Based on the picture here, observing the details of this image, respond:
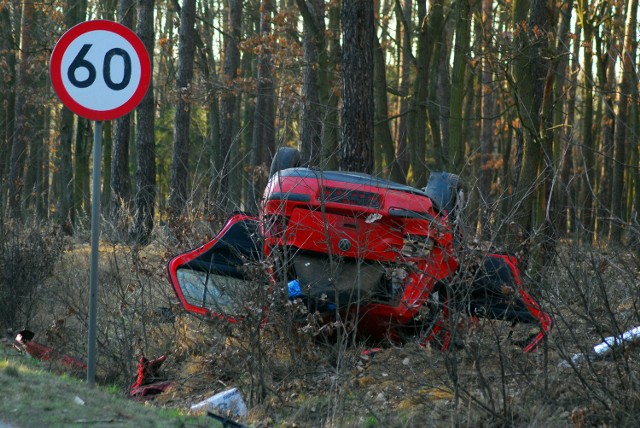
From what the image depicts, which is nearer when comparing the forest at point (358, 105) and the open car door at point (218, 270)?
the open car door at point (218, 270)

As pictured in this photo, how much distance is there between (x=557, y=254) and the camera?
7.05 meters

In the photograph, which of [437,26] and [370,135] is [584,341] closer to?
[370,135]

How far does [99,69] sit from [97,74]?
43mm

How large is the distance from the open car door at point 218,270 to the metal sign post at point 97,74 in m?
1.27

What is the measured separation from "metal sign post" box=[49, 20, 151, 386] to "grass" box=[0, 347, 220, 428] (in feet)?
1.47

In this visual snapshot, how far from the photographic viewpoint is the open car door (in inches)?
359

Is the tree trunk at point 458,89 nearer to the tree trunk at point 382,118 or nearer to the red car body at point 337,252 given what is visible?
the tree trunk at point 382,118

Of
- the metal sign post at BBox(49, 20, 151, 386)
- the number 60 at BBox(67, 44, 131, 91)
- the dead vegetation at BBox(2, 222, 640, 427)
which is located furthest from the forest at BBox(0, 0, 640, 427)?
the number 60 at BBox(67, 44, 131, 91)

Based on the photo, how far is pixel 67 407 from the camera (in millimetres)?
7062

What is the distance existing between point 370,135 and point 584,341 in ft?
25.3

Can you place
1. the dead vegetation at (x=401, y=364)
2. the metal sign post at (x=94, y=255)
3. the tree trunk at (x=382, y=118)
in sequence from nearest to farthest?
the dead vegetation at (x=401, y=364) → the metal sign post at (x=94, y=255) → the tree trunk at (x=382, y=118)

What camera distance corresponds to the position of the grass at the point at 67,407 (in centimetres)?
673

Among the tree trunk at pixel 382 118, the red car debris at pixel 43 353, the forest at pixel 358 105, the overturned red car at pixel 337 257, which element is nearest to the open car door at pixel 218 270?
the overturned red car at pixel 337 257

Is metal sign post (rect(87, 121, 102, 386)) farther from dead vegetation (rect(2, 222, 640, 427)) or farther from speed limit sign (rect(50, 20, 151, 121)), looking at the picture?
dead vegetation (rect(2, 222, 640, 427))
